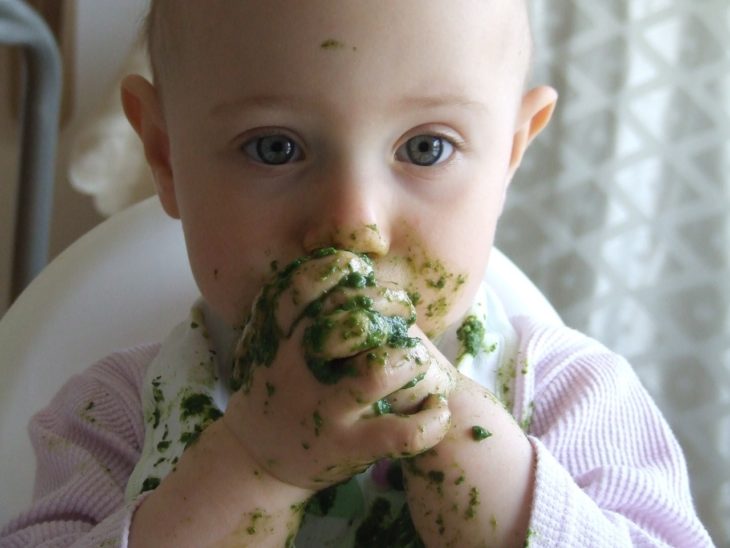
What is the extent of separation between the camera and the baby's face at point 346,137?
1.90 ft

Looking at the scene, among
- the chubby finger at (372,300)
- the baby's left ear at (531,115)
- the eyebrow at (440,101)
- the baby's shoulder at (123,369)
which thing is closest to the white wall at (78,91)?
the baby's shoulder at (123,369)

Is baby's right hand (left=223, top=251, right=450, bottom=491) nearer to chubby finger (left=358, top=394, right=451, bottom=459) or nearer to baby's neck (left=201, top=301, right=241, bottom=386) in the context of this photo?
chubby finger (left=358, top=394, right=451, bottom=459)

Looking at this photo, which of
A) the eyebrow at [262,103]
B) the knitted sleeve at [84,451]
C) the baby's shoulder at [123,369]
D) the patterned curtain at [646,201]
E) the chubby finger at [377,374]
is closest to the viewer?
the chubby finger at [377,374]

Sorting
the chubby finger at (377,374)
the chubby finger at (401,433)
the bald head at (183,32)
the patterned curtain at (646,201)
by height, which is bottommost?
the patterned curtain at (646,201)

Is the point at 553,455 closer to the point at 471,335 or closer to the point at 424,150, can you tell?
the point at 471,335

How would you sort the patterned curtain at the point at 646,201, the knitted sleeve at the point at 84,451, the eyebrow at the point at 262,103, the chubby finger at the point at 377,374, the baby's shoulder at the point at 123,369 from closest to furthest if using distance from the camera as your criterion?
the chubby finger at the point at 377,374 < the eyebrow at the point at 262,103 < the knitted sleeve at the point at 84,451 < the baby's shoulder at the point at 123,369 < the patterned curtain at the point at 646,201

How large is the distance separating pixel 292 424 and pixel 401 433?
65 millimetres

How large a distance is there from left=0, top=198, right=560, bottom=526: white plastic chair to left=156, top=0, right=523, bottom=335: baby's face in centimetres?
32

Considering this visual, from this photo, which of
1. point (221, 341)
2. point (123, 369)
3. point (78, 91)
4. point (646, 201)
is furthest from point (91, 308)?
point (78, 91)

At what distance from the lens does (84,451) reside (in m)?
0.79

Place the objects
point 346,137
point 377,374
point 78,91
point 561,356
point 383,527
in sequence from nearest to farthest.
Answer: point 377,374 < point 346,137 < point 383,527 < point 561,356 < point 78,91

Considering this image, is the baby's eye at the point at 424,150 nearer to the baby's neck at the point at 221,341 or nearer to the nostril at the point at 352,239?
the nostril at the point at 352,239

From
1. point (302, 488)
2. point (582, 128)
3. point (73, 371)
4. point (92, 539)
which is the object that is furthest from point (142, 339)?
point (582, 128)

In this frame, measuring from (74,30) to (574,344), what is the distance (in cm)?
126
